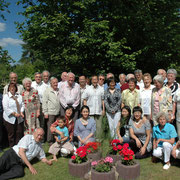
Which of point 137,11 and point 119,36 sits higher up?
point 137,11

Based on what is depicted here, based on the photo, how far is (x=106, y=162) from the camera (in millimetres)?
3596

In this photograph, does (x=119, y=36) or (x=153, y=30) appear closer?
(x=153, y=30)

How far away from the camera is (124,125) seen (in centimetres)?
534

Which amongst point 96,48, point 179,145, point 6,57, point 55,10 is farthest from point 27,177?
point 55,10

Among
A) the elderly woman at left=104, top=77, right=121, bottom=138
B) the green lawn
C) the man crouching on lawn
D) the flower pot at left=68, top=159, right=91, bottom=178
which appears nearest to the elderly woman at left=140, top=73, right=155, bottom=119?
the elderly woman at left=104, top=77, right=121, bottom=138

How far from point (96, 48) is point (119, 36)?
5.78 feet

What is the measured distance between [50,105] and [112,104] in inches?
68.8

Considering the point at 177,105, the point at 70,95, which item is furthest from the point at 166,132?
the point at 70,95

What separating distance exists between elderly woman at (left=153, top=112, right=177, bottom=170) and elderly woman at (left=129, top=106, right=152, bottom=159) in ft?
0.89

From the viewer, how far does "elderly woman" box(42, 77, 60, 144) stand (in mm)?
5672

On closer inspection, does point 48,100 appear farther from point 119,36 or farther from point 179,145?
point 119,36

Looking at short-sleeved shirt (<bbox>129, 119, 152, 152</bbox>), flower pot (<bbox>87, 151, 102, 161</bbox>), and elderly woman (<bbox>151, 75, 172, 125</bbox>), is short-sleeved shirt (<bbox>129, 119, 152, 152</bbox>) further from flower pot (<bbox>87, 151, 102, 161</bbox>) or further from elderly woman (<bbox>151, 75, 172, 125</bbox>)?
flower pot (<bbox>87, 151, 102, 161</bbox>)

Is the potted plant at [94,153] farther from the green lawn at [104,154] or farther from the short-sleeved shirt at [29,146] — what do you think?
the short-sleeved shirt at [29,146]

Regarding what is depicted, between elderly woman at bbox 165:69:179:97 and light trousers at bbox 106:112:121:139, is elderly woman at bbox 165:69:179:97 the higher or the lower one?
the higher one
